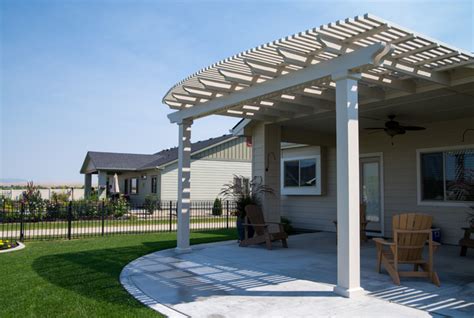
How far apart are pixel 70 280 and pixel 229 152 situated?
20445mm

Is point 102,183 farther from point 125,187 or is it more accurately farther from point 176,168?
point 125,187

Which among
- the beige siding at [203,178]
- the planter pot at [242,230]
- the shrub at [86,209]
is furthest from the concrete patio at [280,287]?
the beige siding at [203,178]

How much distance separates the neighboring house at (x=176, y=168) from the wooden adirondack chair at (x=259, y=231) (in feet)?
49.2

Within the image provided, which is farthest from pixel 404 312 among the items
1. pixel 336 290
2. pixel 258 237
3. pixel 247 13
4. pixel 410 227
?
pixel 247 13

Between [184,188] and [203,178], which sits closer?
[184,188]

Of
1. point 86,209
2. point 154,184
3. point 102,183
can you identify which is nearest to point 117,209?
point 86,209

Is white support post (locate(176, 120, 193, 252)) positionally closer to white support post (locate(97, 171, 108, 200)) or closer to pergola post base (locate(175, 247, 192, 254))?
pergola post base (locate(175, 247, 192, 254))

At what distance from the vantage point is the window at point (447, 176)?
9227 mm

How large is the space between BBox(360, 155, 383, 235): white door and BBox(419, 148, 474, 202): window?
1248mm

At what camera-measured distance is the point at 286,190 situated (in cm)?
1395

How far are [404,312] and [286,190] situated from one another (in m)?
9.78

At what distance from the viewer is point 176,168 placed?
2414cm

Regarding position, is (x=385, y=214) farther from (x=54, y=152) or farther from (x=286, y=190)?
(x=54, y=152)

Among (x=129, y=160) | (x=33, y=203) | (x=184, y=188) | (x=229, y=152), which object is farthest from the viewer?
(x=129, y=160)
